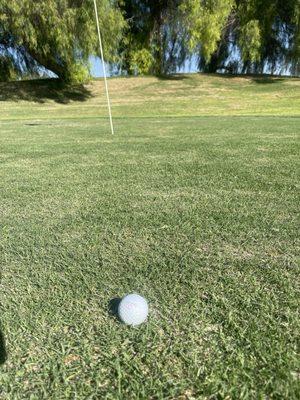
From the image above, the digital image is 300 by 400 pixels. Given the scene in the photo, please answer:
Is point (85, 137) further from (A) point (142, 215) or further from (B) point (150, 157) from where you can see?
(A) point (142, 215)

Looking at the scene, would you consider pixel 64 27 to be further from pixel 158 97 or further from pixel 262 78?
pixel 262 78

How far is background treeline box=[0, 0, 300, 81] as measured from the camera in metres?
15.3

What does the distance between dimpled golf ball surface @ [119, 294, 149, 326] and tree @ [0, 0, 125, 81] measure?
52.4 feet

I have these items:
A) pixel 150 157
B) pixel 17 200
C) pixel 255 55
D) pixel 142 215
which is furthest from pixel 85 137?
pixel 255 55

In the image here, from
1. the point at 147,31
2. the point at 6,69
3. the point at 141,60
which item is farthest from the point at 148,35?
the point at 6,69

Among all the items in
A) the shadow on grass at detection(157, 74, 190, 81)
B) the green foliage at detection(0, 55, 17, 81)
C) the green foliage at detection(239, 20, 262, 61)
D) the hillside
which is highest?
the green foliage at detection(239, 20, 262, 61)

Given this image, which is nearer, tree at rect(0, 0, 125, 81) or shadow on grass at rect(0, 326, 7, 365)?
shadow on grass at rect(0, 326, 7, 365)

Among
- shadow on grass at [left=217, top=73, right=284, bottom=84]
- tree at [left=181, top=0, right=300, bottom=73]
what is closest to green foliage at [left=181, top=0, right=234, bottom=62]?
tree at [left=181, top=0, right=300, bottom=73]

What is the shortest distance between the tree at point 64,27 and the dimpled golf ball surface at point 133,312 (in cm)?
1596

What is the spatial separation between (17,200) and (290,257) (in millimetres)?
2475

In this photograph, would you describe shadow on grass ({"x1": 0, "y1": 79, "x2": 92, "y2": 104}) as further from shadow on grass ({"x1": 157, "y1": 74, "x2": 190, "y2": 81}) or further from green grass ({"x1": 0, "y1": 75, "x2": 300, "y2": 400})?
green grass ({"x1": 0, "y1": 75, "x2": 300, "y2": 400})

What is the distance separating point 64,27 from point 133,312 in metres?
16.1

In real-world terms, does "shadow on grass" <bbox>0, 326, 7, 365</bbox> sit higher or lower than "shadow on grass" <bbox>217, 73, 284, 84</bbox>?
lower

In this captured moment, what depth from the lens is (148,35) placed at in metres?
21.2
